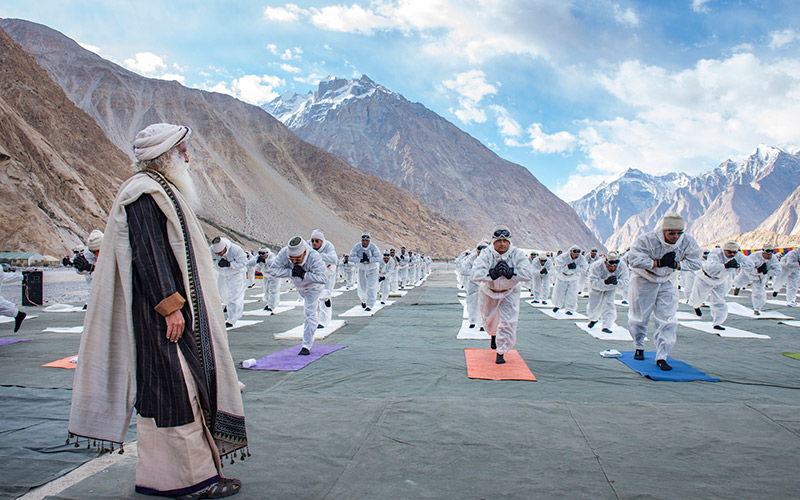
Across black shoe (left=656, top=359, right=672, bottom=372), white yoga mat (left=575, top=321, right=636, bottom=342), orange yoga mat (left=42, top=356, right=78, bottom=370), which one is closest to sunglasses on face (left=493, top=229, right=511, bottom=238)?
black shoe (left=656, top=359, right=672, bottom=372)

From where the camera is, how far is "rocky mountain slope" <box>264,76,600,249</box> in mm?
100000

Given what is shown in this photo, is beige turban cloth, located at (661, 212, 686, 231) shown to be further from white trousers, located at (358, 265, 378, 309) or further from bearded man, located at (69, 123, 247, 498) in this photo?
white trousers, located at (358, 265, 378, 309)

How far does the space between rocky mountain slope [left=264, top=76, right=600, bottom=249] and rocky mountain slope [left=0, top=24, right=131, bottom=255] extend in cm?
6394

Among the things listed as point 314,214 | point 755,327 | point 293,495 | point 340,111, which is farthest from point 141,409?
point 340,111

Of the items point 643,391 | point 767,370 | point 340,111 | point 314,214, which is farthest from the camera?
point 340,111

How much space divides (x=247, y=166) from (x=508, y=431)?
210ft

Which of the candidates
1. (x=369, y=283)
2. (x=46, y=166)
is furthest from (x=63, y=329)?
(x=46, y=166)

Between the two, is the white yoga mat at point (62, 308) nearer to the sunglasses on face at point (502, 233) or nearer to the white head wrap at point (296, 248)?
the white head wrap at point (296, 248)

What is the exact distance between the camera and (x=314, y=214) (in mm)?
60719

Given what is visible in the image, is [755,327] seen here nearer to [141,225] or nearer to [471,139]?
[141,225]

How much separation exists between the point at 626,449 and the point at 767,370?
361 centimetres

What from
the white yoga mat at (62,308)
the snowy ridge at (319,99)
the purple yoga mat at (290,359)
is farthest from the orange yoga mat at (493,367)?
the snowy ridge at (319,99)

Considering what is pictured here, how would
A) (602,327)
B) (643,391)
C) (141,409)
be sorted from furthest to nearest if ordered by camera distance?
(602,327) < (643,391) < (141,409)

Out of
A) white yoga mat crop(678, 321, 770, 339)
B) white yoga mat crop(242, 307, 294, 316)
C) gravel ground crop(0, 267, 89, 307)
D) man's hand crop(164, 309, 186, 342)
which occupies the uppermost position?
man's hand crop(164, 309, 186, 342)
